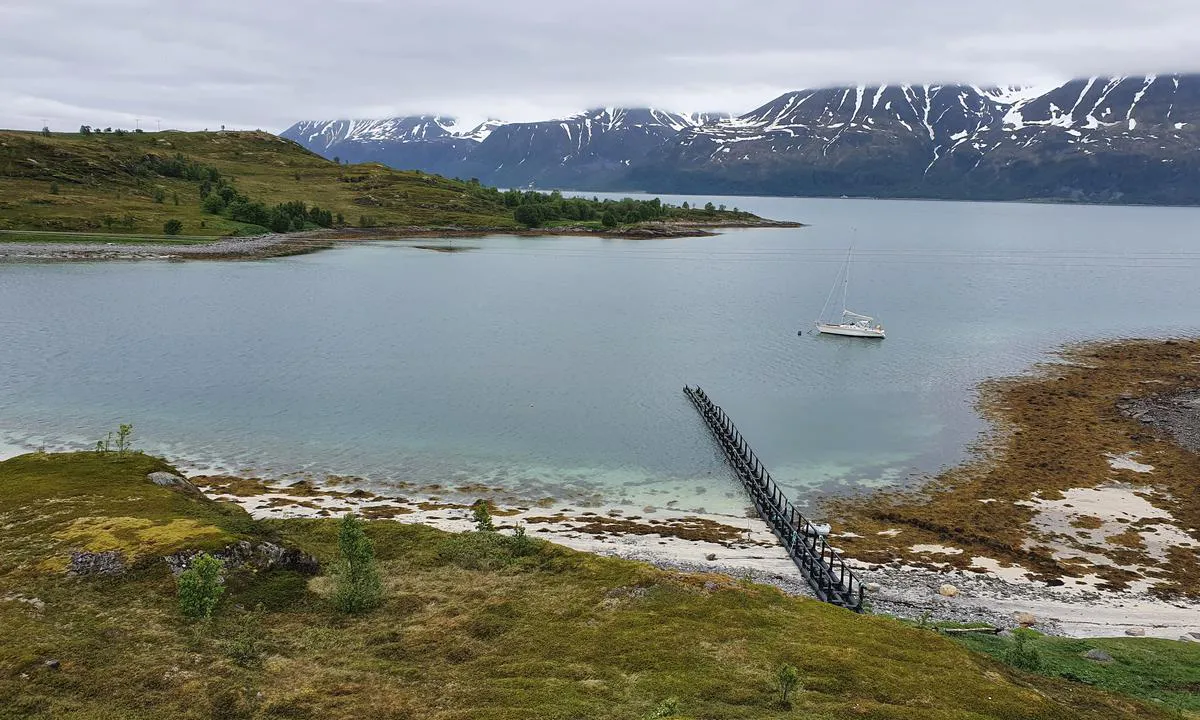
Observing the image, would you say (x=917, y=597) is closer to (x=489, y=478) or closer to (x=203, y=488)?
(x=489, y=478)

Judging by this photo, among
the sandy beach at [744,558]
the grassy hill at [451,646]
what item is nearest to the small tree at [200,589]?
the grassy hill at [451,646]

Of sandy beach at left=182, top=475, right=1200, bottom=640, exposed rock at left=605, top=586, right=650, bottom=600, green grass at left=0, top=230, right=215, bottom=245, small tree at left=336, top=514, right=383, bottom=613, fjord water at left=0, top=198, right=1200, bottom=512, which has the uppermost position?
green grass at left=0, top=230, right=215, bottom=245

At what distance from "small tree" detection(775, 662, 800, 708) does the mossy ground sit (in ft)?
73.9

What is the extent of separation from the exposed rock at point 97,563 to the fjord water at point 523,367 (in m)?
25.2

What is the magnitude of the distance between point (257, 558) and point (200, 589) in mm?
4127

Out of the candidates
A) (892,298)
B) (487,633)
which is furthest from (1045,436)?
(892,298)

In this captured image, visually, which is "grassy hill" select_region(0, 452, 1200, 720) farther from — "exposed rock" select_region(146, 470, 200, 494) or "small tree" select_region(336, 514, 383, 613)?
"exposed rock" select_region(146, 470, 200, 494)

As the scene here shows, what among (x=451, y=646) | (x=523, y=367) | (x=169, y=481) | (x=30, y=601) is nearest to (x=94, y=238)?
(x=523, y=367)

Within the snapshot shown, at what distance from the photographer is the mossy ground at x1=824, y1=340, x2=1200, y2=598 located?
137ft

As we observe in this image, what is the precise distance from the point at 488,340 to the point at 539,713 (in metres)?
80.7

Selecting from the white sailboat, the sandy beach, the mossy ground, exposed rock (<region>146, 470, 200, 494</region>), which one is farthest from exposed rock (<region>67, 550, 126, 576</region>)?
the white sailboat

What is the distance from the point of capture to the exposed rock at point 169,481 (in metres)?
35.8

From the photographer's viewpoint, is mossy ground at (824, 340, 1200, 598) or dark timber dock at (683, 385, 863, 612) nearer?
dark timber dock at (683, 385, 863, 612)

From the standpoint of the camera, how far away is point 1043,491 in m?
51.4
